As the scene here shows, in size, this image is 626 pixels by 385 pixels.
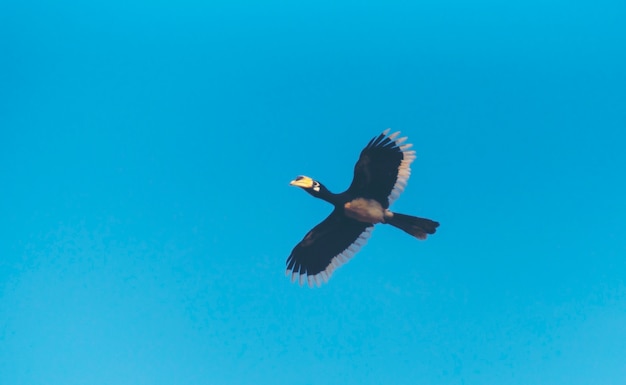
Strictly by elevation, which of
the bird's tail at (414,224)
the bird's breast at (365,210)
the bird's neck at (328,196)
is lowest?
the bird's tail at (414,224)

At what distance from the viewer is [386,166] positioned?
13680 mm

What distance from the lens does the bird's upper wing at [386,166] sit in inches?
536

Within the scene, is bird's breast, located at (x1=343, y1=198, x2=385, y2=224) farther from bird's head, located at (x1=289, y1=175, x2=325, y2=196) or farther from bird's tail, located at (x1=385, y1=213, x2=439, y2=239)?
bird's head, located at (x1=289, y1=175, x2=325, y2=196)

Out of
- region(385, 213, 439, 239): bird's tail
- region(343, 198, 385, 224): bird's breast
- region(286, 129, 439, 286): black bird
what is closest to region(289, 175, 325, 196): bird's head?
region(286, 129, 439, 286): black bird

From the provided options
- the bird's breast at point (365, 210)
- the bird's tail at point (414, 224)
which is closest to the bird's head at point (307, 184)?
the bird's breast at point (365, 210)

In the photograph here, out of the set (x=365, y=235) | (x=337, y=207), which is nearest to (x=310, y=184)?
(x=337, y=207)

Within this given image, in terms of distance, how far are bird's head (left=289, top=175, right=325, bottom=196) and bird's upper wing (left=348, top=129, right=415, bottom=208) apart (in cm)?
82

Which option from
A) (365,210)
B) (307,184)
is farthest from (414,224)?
(307,184)

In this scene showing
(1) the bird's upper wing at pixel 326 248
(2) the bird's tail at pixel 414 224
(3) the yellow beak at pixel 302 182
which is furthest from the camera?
(1) the bird's upper wing at pixel 326 248

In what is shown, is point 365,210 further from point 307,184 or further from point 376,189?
point 307,184

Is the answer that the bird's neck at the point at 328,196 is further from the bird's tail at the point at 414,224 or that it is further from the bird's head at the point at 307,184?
the bird's tail at the point at 414,224

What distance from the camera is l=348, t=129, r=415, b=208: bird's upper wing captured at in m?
13.6

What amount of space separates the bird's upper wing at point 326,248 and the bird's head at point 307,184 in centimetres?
96

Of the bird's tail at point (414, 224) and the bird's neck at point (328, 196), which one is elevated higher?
the bird's neck at point (328, 196)
